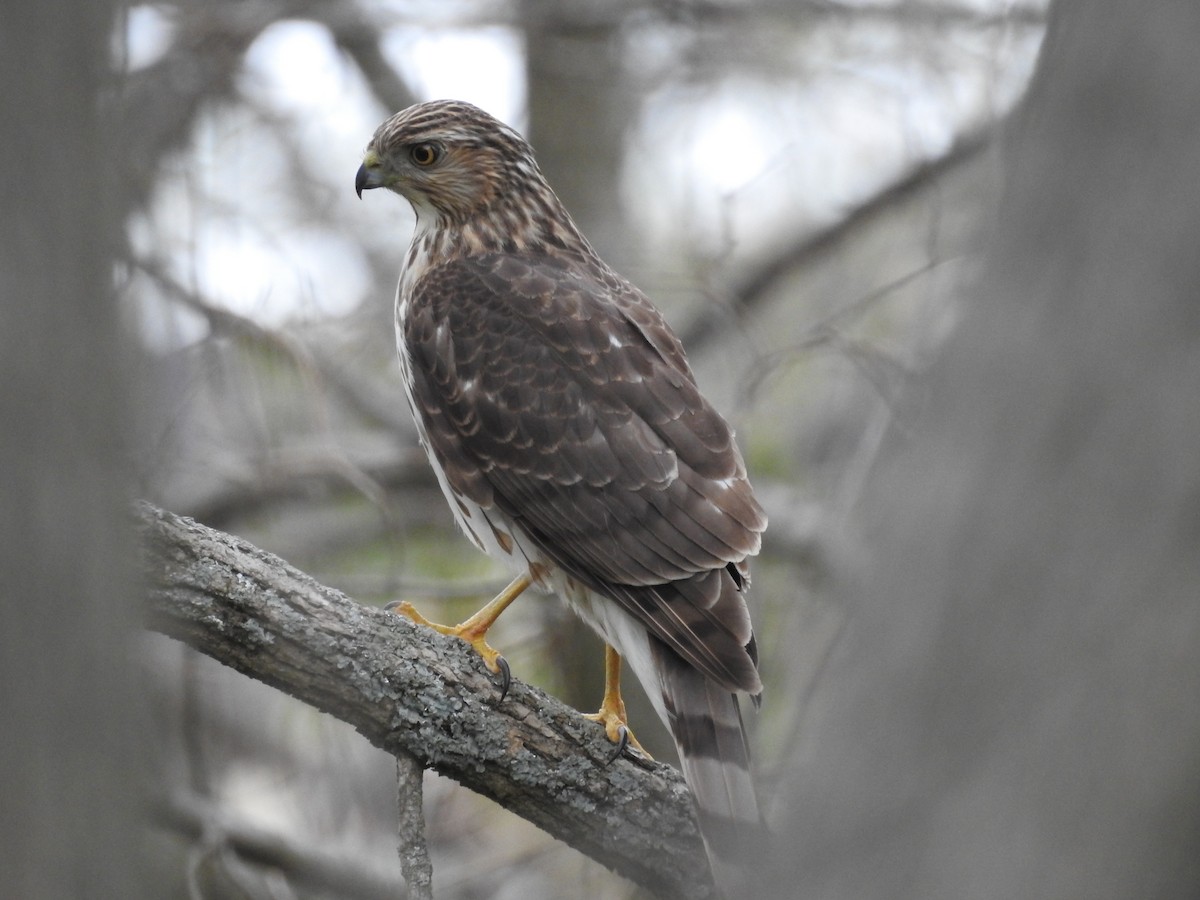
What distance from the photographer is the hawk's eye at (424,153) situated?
5055 mm

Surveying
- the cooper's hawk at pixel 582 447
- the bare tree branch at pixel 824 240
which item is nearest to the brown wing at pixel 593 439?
the cooper's hawk at pixel 582 447

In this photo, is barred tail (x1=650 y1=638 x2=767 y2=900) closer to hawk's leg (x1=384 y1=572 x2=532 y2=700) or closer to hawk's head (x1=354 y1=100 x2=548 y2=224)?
hawk's leg (x1=384 y1=572 x2=532 y2=700)

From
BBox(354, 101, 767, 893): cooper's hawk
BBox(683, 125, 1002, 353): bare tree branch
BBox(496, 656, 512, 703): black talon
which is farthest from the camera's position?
BBox(683, 125, 1002, 353): bare tree branch

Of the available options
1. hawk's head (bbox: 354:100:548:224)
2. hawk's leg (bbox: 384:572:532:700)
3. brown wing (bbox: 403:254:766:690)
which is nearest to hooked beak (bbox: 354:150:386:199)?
hawk's head (bbox: 354:100:548:224)

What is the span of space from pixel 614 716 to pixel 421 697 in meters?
0.70

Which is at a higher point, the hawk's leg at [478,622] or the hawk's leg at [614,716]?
the hawk's leg at [478,622]

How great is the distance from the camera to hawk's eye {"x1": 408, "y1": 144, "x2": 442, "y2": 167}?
5.05 metres

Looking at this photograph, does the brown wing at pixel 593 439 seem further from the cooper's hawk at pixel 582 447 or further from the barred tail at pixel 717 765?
the barred tail at pixel 717 765

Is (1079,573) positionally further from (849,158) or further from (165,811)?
(849,158)

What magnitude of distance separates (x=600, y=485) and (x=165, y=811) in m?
1.92

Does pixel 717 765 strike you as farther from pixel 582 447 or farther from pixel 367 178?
pixel 367 178

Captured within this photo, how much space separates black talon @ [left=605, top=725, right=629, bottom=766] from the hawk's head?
2.16 meters

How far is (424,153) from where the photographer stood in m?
5.07

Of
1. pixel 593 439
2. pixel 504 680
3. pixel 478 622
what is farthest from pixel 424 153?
pixel 504 680
